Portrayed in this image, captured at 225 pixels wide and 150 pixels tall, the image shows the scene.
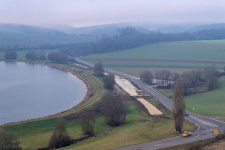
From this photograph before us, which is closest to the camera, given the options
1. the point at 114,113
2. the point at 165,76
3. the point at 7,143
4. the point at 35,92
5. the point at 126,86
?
the point at 7,143

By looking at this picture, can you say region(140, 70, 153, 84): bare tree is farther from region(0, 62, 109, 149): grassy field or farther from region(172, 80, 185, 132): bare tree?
region(172, 80, 185, 132): bare tree

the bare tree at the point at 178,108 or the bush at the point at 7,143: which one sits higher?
the bare tree at the point at 178,108

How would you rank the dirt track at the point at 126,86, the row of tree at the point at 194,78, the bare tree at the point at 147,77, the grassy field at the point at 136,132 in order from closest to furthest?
1. the grassy field at the point at 136,132
2. the dirt track at the point at 126,86
3. the row of tree at the point at 194,78
4. the bare tree at the point at 147,77

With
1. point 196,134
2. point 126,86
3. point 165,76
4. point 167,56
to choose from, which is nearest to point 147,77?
point 165,76

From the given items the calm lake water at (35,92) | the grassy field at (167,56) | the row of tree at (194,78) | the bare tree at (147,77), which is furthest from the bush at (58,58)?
the bare tree at (147,77)

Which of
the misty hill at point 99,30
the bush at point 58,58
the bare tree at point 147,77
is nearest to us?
the bare tree at point 147,77

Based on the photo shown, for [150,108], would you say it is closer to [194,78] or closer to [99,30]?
[194,78]

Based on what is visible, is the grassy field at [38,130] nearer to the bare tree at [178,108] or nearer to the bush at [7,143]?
the bush at [7,143]
